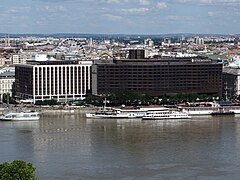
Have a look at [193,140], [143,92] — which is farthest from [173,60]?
[193,140]

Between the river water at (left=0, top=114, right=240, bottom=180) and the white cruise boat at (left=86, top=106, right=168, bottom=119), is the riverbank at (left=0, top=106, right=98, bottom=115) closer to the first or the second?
the white cruise boat at (left=86, top=106, right=168, bottom=119)

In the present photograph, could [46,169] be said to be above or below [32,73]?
below

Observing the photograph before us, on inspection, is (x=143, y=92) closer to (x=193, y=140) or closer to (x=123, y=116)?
(x=123, y=116)

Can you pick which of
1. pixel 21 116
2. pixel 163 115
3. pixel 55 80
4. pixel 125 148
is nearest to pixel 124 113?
pixel 163 115

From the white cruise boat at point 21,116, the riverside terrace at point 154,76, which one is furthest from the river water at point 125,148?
the riverside terrace at point 154,76

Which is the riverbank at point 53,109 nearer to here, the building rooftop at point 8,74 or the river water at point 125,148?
the river water at point 125,148

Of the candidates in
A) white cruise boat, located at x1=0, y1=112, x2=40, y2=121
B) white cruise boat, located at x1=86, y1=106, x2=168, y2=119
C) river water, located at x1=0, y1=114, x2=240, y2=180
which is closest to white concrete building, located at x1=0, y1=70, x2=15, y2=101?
white cruise boat, located at x1=0, y1=112, x2=40, y2=121
